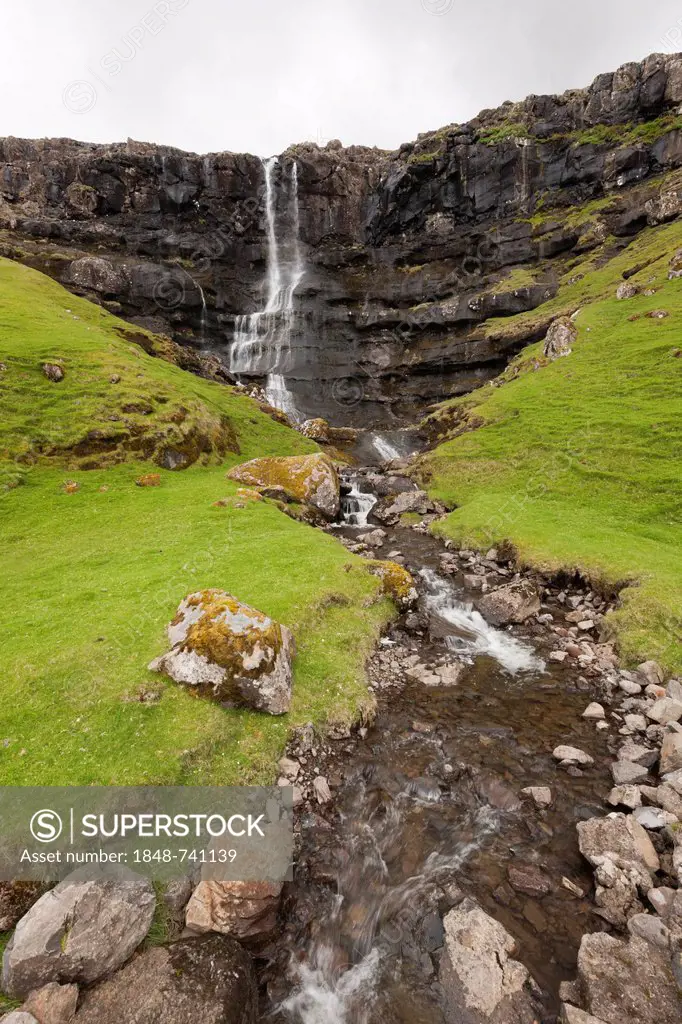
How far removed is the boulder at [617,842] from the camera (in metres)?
8.73

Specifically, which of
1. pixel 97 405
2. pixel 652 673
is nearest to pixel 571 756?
pixel 652 673

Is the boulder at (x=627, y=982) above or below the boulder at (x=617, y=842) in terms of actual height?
below

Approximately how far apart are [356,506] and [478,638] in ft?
65.7

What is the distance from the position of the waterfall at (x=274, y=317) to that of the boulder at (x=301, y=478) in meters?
36.6

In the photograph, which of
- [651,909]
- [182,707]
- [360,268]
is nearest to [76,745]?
[182,707]

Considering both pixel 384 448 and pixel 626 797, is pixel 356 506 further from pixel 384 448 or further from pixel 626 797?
pixel 626 797

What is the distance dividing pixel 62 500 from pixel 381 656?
22.7m

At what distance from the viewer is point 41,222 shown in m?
90.3

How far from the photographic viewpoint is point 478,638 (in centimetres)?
1814

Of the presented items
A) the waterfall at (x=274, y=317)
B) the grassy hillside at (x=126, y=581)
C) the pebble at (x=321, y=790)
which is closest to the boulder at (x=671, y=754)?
the grassy hillside at (x=126, y=581)

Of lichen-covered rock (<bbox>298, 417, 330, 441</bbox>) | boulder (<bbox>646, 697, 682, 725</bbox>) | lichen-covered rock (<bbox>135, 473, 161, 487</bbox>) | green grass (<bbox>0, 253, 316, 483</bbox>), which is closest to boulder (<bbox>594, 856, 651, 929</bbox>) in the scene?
boulder (<bbox>646, 697, 682, 725</bbox>)

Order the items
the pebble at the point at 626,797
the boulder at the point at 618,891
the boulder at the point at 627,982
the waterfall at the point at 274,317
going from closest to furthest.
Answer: the boulder at the point at 627,982 → the boulder at the point at 618,891 → the pebble at the point at 626,797 → the waterfall at the point at 274,317

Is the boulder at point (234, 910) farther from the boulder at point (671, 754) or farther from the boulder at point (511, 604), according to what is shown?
the boulder at point (511, 604)

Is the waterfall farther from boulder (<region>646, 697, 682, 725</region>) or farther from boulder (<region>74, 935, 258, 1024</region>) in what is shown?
boulder (<region>74, 935, 258, 1024</region>)
